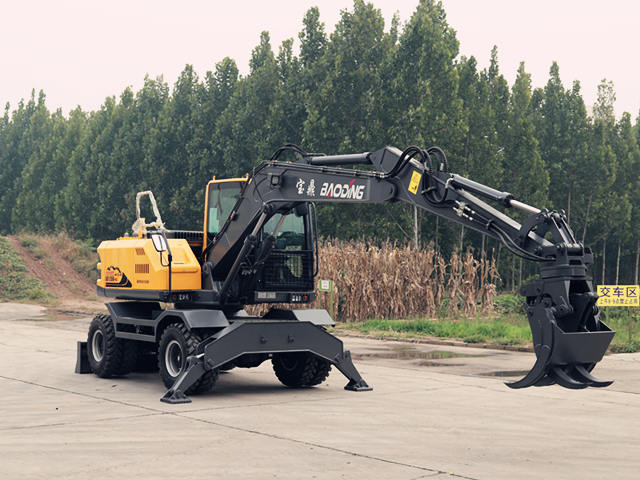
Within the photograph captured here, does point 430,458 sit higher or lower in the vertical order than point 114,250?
lower

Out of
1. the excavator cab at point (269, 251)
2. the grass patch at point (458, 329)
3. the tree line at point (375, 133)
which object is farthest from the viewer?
the tree line at point (375, 133)

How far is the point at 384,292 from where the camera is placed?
27.0 m

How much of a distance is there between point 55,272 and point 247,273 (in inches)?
1373

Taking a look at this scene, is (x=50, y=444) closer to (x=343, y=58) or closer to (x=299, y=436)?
(x=299, y=436)

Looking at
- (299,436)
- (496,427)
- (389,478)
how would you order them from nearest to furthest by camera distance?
1. (389,478)
2. (299,436)
3. (496,427)

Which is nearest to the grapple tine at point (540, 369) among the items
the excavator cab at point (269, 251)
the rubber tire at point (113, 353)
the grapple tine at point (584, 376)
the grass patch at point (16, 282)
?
the grapple tine at point (584, 376)

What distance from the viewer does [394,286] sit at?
→ 2698 cm

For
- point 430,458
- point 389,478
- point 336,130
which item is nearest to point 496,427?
point 430,458

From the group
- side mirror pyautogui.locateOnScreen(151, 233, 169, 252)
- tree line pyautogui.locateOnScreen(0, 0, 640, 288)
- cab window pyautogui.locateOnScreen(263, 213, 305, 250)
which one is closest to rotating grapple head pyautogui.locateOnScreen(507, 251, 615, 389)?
cab window pyautogui.locateOnScreen(263, 213, 305, 250)

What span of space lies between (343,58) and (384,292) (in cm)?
2320

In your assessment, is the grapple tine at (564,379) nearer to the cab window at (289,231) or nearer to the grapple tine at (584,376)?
the grapple tine at (584,376)

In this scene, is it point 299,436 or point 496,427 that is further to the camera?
point 496,427

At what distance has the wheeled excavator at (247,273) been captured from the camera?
35.2 ft

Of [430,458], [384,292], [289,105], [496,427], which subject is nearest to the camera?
[430,458]
